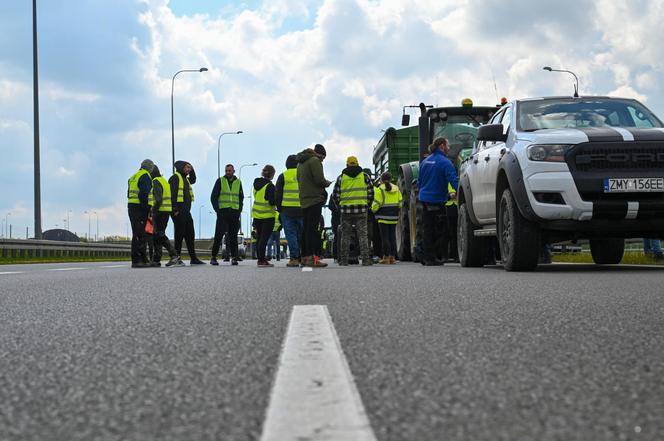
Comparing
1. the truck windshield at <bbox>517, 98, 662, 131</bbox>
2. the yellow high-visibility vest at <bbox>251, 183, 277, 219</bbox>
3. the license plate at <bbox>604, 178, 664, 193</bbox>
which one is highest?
the truck windshield at <bbox>517, 98, 662, 131</bbox>

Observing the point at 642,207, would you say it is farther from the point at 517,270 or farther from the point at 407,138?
the point at 407,138

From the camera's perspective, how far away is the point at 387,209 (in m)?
17.7

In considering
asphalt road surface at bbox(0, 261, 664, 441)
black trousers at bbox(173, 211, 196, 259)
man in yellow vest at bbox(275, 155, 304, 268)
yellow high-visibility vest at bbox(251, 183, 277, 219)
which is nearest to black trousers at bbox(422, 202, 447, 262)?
man in yellow vest at bbox(275, 155, 304, 268)

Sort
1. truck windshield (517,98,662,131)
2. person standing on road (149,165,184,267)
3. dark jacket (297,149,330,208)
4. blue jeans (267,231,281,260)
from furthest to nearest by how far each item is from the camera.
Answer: blue jeans (267,231,281,260), person standing on road (149,165,184,267), dark jacket (297,149,330,208), truck windshield (517,98,662,131)

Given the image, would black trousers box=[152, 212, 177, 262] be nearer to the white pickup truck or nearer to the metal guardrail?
the white pickup truck

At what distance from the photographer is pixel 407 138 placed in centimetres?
2058

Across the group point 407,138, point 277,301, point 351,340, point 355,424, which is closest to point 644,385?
point 355,424

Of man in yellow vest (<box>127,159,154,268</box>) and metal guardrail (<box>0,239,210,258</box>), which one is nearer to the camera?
man in yellow vest (<box>127,159,154,268</box>)

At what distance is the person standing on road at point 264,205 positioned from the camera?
1678 centimetres

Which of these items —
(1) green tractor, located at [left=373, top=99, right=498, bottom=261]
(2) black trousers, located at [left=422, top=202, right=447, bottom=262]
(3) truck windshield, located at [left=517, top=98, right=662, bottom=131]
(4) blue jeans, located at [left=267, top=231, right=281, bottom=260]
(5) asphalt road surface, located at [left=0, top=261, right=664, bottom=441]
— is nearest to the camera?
(5) asphalt road surface, located at [left=0, top=261, right=664, bottom=441]

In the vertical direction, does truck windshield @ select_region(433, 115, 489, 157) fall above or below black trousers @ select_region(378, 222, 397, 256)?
above

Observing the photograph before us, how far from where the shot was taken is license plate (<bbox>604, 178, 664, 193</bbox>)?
30.8 feet

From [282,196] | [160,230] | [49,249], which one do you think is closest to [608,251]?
[282,196]

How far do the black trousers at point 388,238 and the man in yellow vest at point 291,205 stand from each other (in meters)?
2.16
